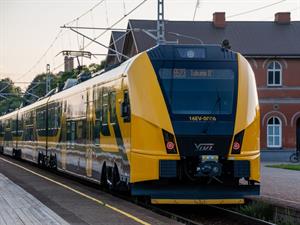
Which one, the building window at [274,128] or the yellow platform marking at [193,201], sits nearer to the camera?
the yellow platform marking at [193,201]

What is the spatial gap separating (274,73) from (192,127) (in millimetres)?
37462

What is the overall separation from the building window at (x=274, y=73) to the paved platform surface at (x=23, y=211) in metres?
34.9

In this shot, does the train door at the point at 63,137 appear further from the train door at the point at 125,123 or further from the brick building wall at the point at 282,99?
the brick building wall at the point at 282,99

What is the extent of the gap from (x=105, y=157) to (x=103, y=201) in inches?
62.7

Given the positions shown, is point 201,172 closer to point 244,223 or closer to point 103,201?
point 244,223

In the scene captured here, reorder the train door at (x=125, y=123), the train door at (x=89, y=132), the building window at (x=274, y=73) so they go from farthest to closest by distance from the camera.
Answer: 1. the building window at (x=274, y=73)
2. the train door at (x=89, y=132)
3. the train door at (x=125, y=123)

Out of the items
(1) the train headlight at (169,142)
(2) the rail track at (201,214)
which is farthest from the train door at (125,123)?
(2) the rail track at (201,214)

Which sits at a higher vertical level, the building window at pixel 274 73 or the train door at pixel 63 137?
the building window at pixel 274 73

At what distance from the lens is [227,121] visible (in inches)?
583

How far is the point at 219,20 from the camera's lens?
2243 inches

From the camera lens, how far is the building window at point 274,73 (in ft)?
168

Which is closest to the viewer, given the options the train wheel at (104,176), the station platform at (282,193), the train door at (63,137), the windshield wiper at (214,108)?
the windshield wiper at (214,108)

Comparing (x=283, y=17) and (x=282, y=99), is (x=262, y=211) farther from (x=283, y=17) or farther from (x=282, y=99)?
(x=283, y=17)

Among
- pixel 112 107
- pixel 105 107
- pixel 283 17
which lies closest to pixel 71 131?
pixel 105 107
